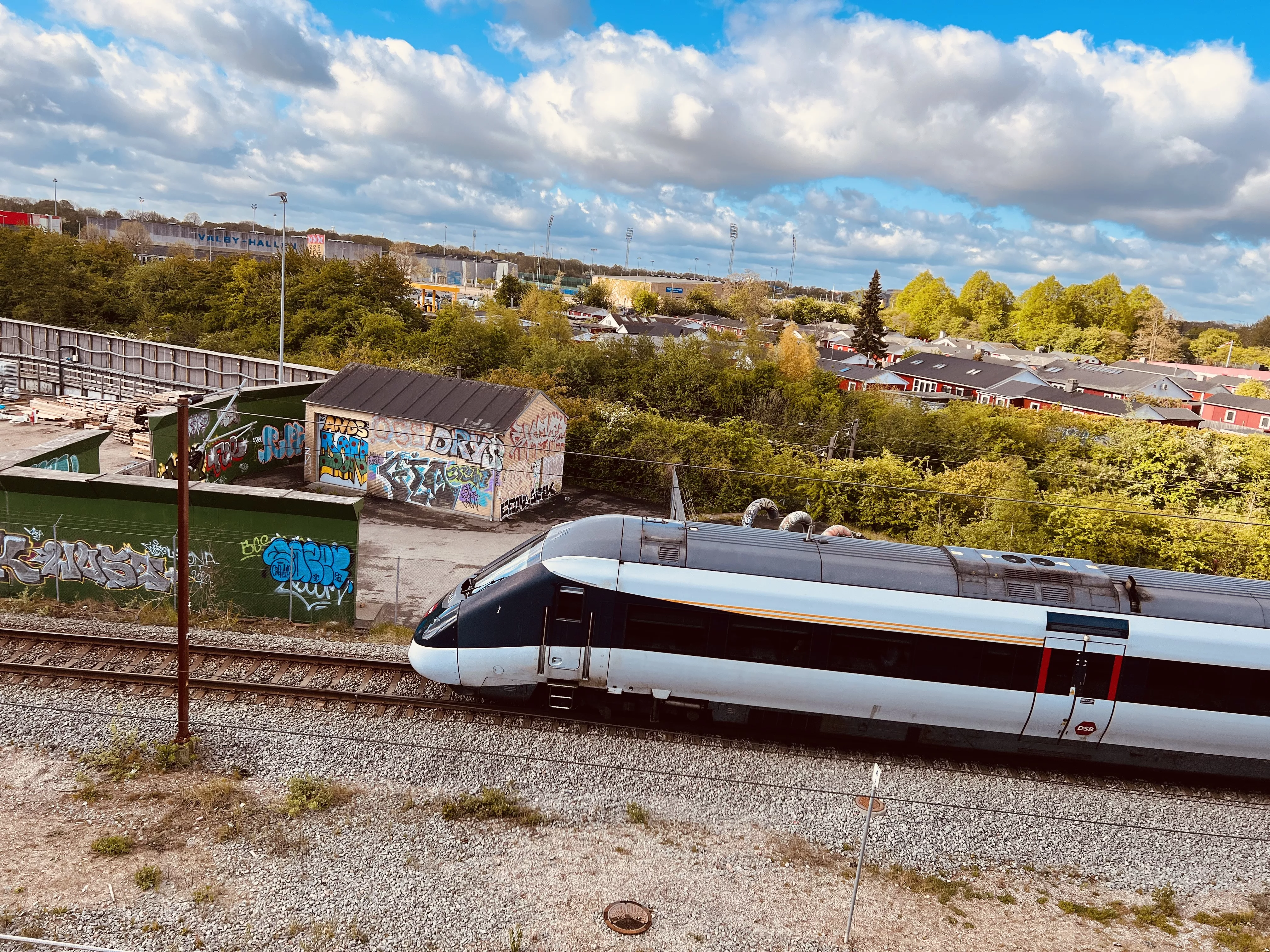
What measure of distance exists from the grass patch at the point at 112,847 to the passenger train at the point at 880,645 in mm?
4519

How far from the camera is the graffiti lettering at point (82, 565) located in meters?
16.8

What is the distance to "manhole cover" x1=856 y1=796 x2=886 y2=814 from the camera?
38.1 feet

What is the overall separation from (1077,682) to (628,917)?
766 centimetres

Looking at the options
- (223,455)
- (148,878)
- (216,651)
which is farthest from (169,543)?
(223,455)

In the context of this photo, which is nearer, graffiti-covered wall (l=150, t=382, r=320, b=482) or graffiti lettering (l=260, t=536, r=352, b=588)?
graffiti lettering (l=260, t=536, r=352, b=588)

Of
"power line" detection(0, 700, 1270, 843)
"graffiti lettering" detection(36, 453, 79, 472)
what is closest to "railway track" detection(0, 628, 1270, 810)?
"power line" detection(0, 700, 1270, 843)

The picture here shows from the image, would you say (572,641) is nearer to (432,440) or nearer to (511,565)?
(511,565)

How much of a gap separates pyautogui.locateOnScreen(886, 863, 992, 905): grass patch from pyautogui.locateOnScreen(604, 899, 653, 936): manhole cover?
3293 millimetres

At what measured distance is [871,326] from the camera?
8631cm

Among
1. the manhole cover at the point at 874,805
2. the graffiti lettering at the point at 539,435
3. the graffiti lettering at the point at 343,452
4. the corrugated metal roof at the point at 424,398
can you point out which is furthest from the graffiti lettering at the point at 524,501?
the manhole cover at the point at 874,805

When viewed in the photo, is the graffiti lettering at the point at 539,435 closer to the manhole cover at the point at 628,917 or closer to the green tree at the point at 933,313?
the manhole cover at the point at 628,917

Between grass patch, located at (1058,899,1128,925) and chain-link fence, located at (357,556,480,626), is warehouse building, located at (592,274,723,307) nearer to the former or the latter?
chain-link fence, located at (357,556,480,626)

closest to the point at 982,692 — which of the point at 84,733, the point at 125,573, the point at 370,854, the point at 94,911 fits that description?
the point at 370,854

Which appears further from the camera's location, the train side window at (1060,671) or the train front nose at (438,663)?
the train front nose at (438,663)
